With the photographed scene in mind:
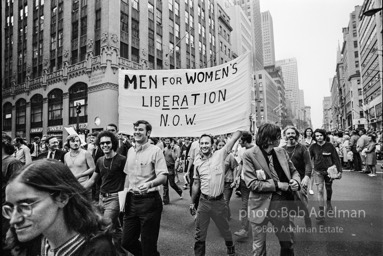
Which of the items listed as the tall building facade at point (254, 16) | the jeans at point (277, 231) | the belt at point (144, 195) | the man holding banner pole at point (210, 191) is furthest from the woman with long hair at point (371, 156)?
the tall building facade at point (254, 16)

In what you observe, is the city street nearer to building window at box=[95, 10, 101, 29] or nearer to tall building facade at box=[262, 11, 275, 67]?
building window at box=[95, 10, 101, 29]

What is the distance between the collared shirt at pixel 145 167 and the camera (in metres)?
3.81

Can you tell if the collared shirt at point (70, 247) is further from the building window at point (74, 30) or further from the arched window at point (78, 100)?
the building window at point (74, 30)

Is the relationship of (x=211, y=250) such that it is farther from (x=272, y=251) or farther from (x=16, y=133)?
(x=16, y=133)

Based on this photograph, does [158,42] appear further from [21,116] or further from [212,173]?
[212,173]

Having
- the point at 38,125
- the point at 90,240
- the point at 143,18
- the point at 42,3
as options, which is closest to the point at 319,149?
the point at 90,240

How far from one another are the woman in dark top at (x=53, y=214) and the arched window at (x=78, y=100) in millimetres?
27113

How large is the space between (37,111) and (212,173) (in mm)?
33945

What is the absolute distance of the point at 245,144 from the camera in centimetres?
602

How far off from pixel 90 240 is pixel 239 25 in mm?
75967

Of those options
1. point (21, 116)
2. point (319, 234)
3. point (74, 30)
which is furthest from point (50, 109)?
point (319, 234)

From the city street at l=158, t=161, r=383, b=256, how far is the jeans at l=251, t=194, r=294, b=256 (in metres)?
1.08

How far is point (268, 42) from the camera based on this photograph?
190 meters

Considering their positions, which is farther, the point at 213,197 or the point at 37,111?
the point at 37,111
